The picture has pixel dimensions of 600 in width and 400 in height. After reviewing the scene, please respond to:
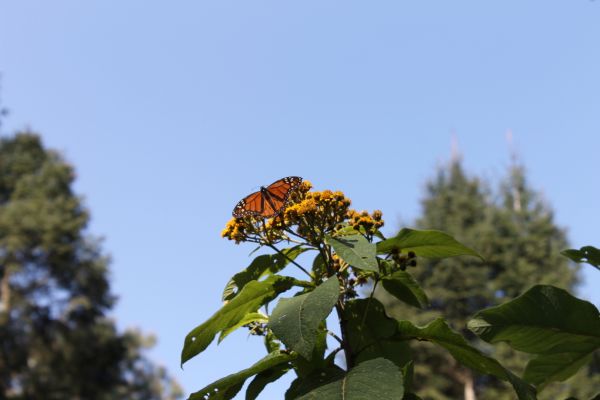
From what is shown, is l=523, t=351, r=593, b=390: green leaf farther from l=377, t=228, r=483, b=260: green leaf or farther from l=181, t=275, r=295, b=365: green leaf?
l=181, t=275, r=295, b=365: green leaf

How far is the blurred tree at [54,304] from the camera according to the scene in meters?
29.4

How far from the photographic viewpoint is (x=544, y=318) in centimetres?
152

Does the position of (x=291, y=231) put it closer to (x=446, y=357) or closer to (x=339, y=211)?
(x=339, y=211)

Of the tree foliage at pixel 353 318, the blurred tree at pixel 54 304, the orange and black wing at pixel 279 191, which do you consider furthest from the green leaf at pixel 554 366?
the blurred tree at pixel 54 304

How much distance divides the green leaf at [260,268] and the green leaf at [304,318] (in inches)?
15.1

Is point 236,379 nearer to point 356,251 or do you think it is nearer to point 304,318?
point 304,318

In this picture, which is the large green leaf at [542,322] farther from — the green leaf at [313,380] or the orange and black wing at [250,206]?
the orange and black wing at [250,206]

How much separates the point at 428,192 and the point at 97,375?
20.3 metres

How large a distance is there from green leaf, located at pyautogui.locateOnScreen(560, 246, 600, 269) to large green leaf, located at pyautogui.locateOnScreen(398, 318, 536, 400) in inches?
18.0

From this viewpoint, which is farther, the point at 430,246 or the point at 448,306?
the point at 448,306

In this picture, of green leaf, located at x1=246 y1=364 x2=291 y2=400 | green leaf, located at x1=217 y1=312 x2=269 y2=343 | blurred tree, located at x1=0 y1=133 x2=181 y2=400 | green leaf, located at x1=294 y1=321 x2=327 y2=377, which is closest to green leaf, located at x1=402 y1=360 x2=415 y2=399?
green leaf, located at x1=294 y1=321 x2=327 y2=377

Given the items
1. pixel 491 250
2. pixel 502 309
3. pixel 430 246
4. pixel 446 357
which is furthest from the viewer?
pixel 491 250

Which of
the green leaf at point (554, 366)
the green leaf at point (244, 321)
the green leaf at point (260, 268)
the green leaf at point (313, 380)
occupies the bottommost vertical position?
the green leaf at point (554, 366)

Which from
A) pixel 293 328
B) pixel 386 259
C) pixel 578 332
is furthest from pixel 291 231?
pixel 578 332
